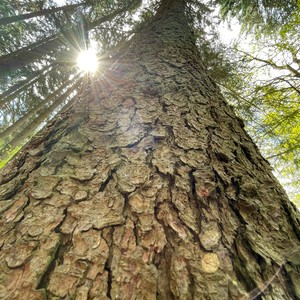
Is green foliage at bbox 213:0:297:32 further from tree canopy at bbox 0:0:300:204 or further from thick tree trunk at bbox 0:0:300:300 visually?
thick tree trunk at bbox 0:0:300:300

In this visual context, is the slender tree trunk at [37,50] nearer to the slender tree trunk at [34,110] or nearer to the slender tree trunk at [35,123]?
the slender tree trunk at [34,110]

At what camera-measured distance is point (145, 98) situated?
4.00 ft

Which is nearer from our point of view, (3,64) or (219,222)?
(219,222)

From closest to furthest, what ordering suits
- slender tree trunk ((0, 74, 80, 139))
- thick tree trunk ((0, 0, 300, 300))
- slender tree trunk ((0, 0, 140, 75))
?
1. thick tree trunk ((0, 0, 300, 300))
2. slender tree trunk ((0, 0, 140, 75))
3. slender tree trunk ((0, 74, 80, 139))

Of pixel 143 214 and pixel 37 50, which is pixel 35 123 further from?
pixel 143 214

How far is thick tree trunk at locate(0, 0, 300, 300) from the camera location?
1.60 feet

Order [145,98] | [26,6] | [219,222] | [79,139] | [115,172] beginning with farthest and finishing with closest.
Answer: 1. [26,6]
2. [145,98]
3. [79,139]
4. [115,172]
5. [219,222]

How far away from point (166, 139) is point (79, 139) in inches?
14.9

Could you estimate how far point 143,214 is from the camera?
639 mm

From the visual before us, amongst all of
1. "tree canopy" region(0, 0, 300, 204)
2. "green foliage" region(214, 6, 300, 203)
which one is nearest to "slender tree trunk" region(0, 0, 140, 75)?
"tree canopy" region(0, 0, 300, 204)

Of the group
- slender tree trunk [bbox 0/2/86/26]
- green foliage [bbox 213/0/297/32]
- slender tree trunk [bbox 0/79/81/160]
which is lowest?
slender tree trunk [bbox 0/79/81/160]

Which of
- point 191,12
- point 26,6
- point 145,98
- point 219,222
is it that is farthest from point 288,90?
point 26,6

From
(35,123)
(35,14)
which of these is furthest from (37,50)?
(35,123)

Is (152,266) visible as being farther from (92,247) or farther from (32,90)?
(32,90)
